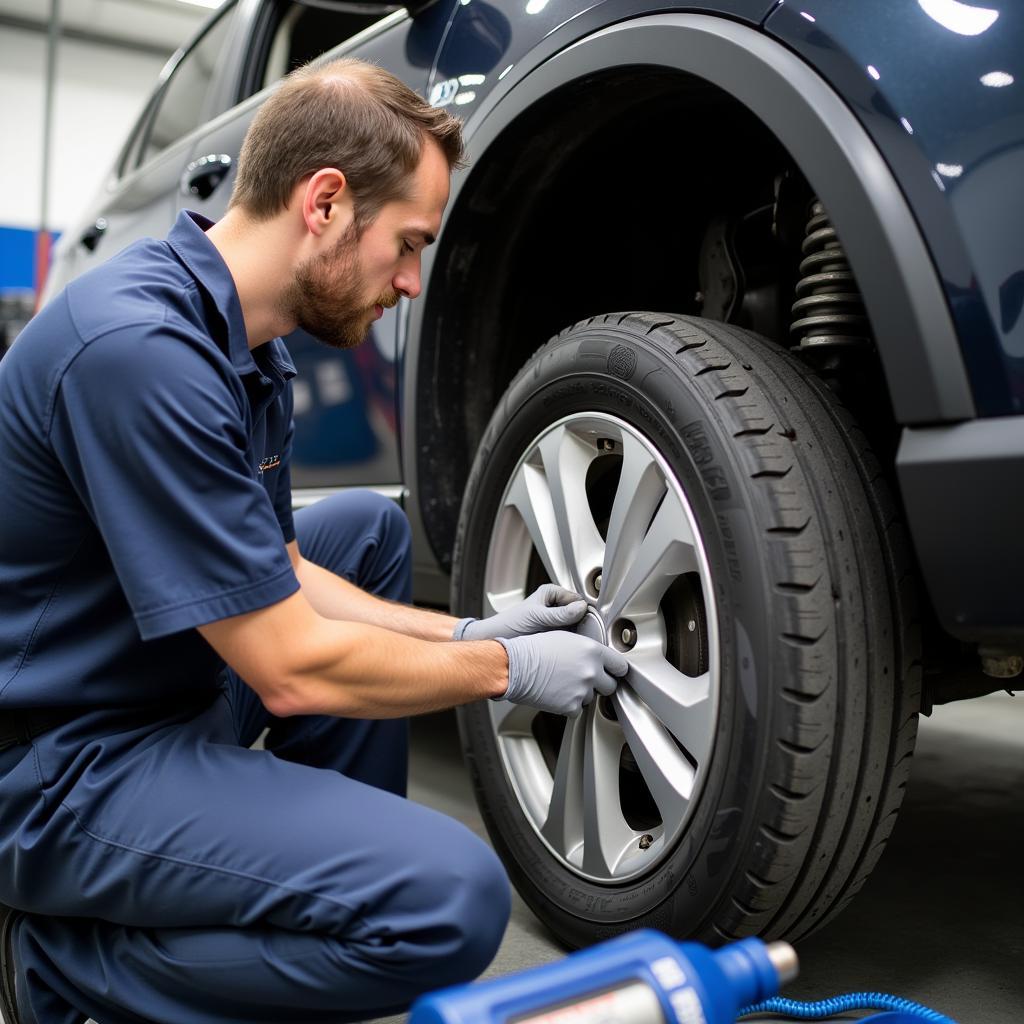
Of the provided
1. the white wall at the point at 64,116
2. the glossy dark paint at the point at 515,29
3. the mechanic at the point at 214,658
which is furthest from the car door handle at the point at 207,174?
the white wall at the point at 64,116

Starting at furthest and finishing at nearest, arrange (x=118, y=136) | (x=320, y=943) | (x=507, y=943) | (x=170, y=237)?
(x=118, y=136), (x=507, y=943), (x=170, y=237), (x=320, y=943)

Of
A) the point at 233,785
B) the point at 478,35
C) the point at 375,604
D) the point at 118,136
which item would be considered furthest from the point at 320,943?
the point at 118,136

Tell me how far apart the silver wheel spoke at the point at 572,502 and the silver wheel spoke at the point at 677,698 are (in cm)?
14

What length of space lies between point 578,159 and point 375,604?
2.11ft

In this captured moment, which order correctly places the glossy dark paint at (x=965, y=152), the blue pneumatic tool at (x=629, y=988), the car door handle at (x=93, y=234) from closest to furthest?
the blue pneumatic tool at (x=629, y=988)
the glossy dark paint at (x=965, y=152)
the car door handle at (x=93, y=234)

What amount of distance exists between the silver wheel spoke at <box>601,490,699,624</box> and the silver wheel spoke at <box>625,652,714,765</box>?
0.06 metres

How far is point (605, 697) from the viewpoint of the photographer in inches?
46.1

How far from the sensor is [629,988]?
25.7 inches

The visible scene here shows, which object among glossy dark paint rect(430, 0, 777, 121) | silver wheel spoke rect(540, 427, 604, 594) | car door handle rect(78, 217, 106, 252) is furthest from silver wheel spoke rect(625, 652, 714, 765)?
car door handle rect(78, 217, 106, 252)

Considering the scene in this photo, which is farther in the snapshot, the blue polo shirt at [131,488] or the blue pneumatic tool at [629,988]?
the blue polo shirt at [131,488]

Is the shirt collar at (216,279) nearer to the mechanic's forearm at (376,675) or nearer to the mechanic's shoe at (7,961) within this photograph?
the mechanic's forearm at (376,675)

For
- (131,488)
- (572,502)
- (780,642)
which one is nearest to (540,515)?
(572,502)

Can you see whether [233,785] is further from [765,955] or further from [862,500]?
[862,500]

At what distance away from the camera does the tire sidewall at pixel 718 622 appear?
953 mm
